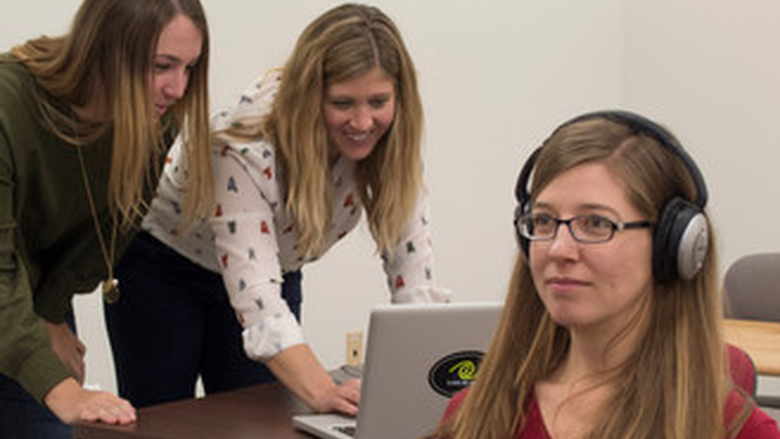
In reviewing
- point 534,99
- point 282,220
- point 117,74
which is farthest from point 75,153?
point 534,99

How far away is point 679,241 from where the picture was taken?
45.7 inches

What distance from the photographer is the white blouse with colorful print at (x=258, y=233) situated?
6.58 ft

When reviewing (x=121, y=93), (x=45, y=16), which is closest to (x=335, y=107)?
(x=121, y=93)

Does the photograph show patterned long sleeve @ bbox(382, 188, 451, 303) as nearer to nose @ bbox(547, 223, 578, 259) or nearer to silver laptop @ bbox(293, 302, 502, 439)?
silver laptop @ bbox(293, 302, 502, 439)

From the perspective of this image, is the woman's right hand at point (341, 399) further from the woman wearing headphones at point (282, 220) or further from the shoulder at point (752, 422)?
the shoulder at point (752, 422)

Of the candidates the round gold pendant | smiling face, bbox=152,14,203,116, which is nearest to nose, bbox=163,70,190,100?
smiling face, bbox=152,14,203,116

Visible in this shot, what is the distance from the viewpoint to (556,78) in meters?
4.87

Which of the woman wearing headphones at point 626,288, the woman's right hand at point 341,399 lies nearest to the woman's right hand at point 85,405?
the woman's right hand at point 341,399

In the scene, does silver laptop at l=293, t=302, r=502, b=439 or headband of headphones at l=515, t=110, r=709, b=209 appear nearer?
headband of headphones at l=515, t=110, r=709, b=209

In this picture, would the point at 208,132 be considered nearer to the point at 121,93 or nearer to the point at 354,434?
the point at 121,93

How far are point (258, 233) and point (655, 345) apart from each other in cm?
98

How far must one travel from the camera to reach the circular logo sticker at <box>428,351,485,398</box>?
5.38 ft

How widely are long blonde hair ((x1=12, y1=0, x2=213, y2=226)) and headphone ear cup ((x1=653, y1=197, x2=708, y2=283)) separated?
0.94 m

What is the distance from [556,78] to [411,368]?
3.41 meters
